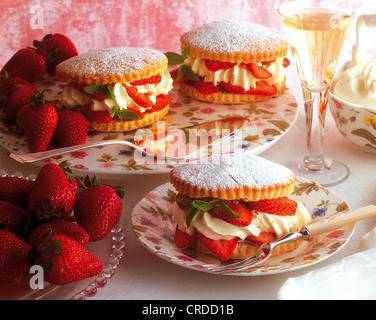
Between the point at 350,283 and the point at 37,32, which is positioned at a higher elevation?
the point at 350,283

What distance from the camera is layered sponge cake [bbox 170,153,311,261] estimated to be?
121cm

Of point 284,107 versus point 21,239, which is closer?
point 21,239

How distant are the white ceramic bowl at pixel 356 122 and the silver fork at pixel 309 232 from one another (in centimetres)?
45

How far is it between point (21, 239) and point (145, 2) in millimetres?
2765

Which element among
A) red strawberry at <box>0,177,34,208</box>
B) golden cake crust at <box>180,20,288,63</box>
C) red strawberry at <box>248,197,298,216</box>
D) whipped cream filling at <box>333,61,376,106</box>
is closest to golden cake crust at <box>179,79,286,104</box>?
golden cake crust at <box>180,20,288,63</box>

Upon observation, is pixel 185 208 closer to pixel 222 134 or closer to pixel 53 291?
pixel 53 291

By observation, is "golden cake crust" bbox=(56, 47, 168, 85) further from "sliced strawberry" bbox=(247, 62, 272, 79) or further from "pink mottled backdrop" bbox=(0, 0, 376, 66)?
"pink mottled backdrop" bbox=(0, 0, 376, 66)

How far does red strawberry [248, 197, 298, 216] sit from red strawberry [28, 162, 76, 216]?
38cm

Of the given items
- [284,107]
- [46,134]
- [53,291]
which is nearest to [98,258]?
[53,291]

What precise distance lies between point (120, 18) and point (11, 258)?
2.85 metres

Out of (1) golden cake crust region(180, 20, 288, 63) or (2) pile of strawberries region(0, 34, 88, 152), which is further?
(1) golden cake crust region(180, 20, 288, 63)

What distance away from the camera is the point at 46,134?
166 cm

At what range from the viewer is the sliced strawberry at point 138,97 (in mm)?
1869
